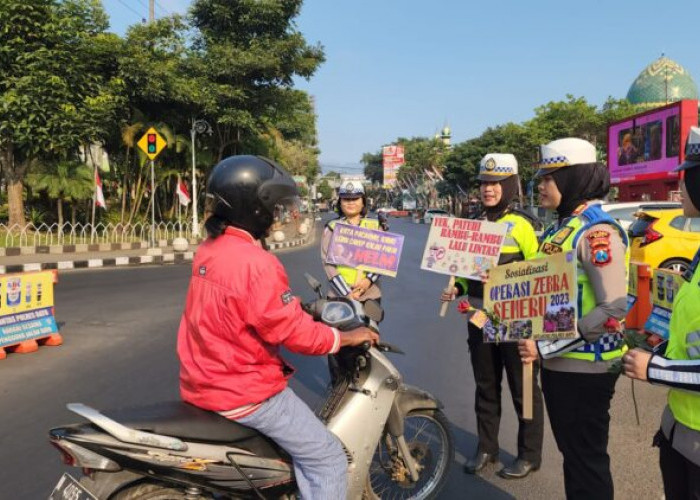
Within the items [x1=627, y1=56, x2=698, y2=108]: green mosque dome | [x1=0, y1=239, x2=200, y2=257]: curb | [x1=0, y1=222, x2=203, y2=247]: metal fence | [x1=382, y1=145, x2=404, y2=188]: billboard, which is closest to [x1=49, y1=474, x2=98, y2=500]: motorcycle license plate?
[x1=0, y1=239, x2=200, y2=257]: curb

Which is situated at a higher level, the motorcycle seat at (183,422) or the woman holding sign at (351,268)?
the woman holding sign at (351,268)

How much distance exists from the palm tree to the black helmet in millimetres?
16725

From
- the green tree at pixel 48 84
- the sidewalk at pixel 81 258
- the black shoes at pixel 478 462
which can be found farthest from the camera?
the green tree at pixel 48 84

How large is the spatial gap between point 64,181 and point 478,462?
16.8 metres

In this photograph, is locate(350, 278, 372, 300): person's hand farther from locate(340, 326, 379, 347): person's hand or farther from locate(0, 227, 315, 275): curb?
locate(0, 227, 315, 275): curb

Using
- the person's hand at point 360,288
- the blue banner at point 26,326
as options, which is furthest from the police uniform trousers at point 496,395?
the blue banner at point 26,326

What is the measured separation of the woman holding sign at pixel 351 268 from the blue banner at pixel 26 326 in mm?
3579

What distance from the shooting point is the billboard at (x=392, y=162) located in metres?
107

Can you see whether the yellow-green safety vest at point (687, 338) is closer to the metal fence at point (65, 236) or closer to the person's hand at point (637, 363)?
the person's hand at point (637, 363)

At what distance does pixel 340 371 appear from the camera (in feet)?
8.92

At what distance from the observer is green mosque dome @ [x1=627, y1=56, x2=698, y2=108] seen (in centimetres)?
5503

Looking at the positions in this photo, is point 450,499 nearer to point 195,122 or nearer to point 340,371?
point 340,371

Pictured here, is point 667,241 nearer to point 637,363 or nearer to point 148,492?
point 637,363

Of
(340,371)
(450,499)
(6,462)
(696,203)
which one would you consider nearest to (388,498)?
(450,499)
